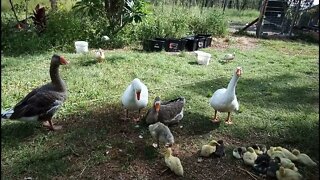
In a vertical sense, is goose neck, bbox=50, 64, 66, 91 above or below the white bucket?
above

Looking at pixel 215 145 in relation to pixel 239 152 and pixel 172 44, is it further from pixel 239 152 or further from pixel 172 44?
pixel 172 44

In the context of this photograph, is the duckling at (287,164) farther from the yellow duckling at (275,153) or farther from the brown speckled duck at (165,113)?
the brown speckled duck at (165,113)

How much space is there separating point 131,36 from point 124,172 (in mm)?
6920

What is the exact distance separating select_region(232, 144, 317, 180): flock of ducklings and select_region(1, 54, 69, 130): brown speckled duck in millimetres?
2452

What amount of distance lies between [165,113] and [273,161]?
161cm

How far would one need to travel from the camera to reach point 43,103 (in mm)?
4082

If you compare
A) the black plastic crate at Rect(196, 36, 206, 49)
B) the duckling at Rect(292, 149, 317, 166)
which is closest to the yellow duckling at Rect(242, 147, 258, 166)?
the duckling at Rect(292, 149, 317, 166)

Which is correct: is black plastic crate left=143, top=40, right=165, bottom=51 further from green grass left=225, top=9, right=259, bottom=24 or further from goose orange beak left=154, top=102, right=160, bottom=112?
green grass left=225, top=9, right=259, bottom=24

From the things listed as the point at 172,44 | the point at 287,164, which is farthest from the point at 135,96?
the point at 172,44

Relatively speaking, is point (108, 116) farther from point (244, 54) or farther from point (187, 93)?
point (244, 54)

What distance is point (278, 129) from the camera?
4902mm

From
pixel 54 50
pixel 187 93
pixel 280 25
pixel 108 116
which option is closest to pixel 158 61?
pixel 187 93

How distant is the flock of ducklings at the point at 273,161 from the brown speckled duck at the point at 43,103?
2.45m

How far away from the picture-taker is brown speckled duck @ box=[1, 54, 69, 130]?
4000 millimetres
